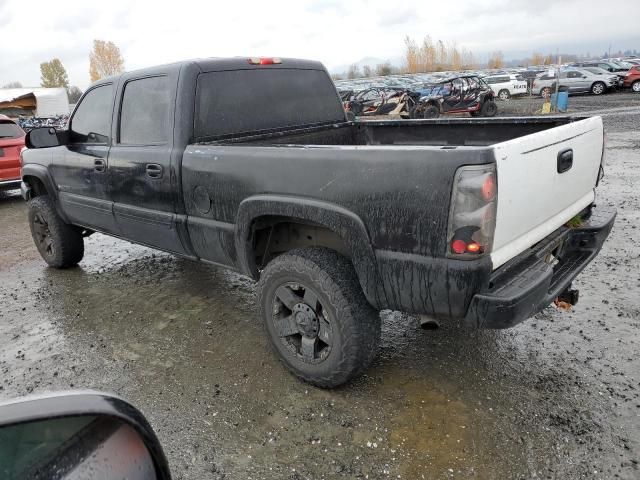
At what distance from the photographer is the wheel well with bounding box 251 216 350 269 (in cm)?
303

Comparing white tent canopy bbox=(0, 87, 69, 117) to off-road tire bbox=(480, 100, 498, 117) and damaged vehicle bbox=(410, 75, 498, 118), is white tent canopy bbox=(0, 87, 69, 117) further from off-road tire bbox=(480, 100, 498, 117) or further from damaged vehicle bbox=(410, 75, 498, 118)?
off-road tire bbox=(480, 100, 498, 117)

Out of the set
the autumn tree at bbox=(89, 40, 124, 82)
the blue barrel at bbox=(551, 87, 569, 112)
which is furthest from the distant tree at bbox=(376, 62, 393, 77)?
the blue barrel at bbox=(551, 87, 569, 112)

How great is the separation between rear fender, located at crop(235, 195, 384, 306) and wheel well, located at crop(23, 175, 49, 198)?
347cm

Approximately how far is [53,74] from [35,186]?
9425 centimetres

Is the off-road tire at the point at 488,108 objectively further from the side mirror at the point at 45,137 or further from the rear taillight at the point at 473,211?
the rear taillight at the point at 473,211

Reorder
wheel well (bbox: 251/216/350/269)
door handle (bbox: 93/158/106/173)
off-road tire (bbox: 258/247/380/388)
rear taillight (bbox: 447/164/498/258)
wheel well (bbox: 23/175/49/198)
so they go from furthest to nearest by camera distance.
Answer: wheel well (bbox: 23/175/49/198) < door handle (bbox: 93/158/106/173) < wheel well (bbox: 251/216/350/269) < off-road tire (bbox: 258/247/380/388) < rear taillight (bbox: 447/164/498/258)

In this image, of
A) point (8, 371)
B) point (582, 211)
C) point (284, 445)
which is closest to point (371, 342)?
point (284, 445)

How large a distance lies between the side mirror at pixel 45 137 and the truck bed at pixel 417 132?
6.42 feet

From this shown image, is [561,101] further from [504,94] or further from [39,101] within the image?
[39,101]

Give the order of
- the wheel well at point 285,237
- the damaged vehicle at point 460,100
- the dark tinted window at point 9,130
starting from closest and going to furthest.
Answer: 1. the wheel well at point 285,237
2. the dark tinted window at point 9,130
3. the damaged vehicle at point 460,100

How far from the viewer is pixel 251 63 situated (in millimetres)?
3830

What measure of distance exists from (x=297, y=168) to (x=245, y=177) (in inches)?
16.3

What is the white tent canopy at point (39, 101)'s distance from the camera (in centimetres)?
2569

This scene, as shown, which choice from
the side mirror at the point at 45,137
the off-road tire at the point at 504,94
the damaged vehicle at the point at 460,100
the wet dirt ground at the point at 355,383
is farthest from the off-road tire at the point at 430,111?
the side mirror at the point at 45,137
